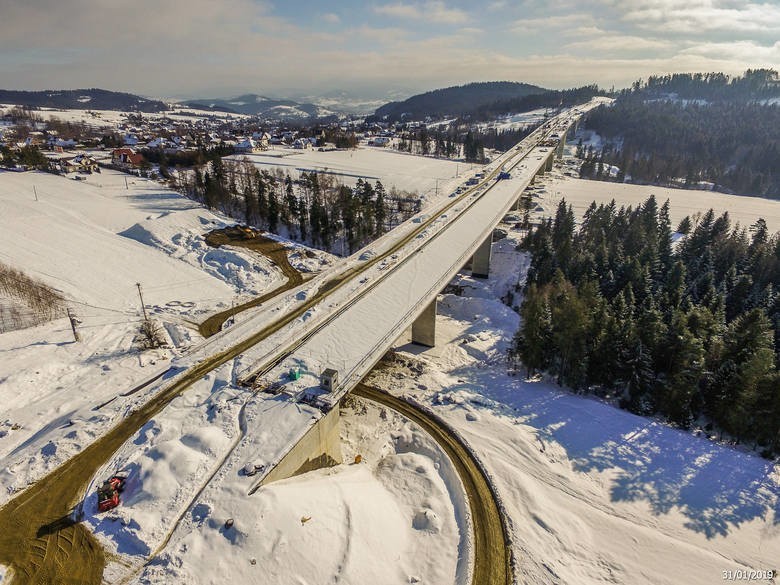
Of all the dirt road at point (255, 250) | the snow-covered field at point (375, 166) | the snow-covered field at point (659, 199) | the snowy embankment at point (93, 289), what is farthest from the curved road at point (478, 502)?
the snow-covered field at point (659, 199)

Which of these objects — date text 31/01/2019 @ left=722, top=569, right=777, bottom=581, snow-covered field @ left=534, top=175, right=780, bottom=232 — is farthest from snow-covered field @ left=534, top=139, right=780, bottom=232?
date text 31/01/2019 @ left=722, top=569, right=777, bottom=581

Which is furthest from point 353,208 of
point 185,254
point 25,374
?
point 25,374

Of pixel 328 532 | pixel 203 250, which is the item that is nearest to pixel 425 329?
pixel 328 532

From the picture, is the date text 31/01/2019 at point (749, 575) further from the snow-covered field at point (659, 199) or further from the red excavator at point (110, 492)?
the snow-covered field at point (659, 199)

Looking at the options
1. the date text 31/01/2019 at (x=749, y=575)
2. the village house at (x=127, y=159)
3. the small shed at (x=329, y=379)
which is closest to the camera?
the date text 31/01/2019 at (x=749, y=575)

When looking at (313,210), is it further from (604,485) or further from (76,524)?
(604,485)
